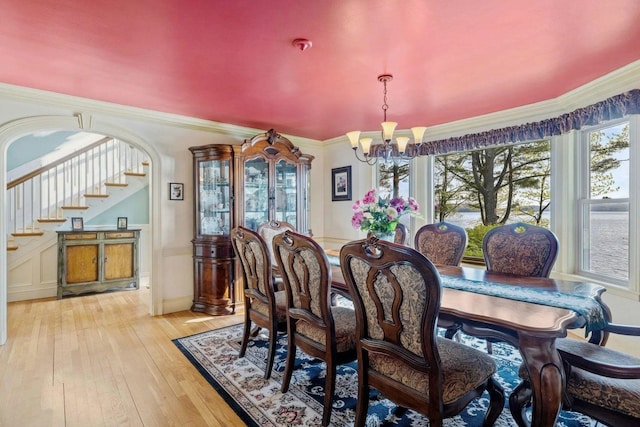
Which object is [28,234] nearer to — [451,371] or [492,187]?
[451,371]

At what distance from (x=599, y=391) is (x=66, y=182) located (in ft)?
22.0

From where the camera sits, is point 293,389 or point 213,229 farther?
point 213,229

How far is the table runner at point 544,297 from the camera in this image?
1.63 metres

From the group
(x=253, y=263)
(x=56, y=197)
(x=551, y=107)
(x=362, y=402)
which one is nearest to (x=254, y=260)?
(x=253, y=263)

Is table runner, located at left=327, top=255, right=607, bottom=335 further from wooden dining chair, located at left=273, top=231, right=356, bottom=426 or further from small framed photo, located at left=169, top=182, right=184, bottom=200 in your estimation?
small framed photo, located at left=169, top=182, right=184, bottom=200

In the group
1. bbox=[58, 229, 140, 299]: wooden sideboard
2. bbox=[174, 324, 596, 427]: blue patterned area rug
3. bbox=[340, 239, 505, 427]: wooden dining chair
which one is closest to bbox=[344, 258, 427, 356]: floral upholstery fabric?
bbox=[340, 239, 505, 427]: wooden dining chair

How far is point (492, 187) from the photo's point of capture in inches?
159

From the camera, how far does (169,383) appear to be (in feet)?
7.63

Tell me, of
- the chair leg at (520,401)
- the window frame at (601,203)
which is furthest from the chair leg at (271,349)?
the window frame at (601,203)

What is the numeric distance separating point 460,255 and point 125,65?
3170 millimetres

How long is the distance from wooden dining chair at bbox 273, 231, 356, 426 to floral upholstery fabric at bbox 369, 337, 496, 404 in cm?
32

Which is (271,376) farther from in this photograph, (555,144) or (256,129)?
(555,144)

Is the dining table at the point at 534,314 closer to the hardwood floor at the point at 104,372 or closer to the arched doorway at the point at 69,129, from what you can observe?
the hardwood floor at the point at 104,372

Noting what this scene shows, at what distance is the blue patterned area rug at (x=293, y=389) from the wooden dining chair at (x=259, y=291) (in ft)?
0.51
